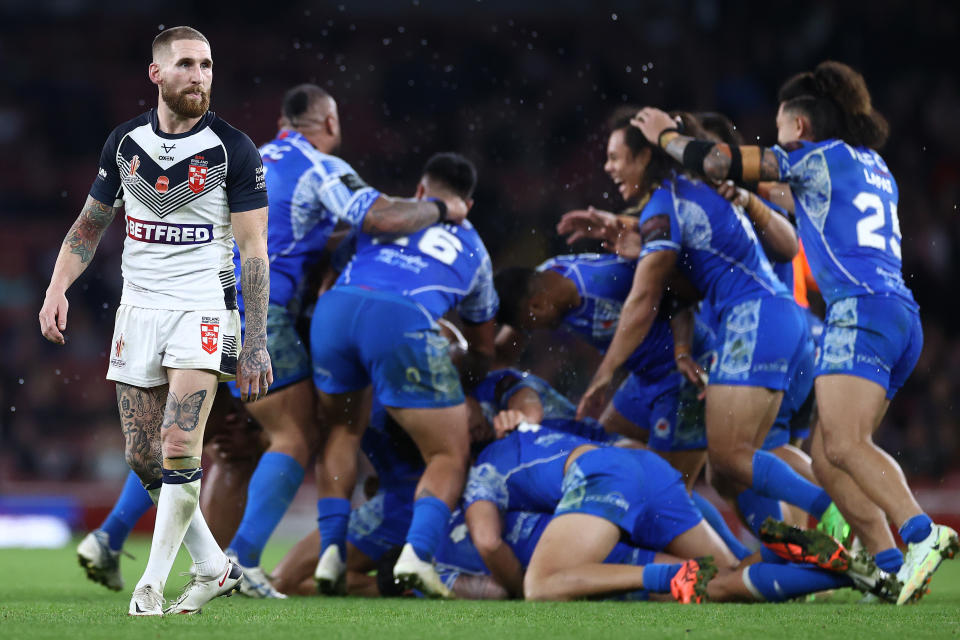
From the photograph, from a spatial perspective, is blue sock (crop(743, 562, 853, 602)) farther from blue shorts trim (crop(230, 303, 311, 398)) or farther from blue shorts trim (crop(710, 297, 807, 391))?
blue shorts trim (crop(230, 303, 311, 398))

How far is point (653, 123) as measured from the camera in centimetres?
584

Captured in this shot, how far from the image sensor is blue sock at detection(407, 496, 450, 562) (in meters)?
5.12

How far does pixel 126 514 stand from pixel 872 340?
350 centimetres

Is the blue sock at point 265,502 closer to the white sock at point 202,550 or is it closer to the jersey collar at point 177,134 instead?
the white sock at point 202,550

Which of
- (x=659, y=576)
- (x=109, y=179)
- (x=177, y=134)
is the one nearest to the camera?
(x=177, y=134)

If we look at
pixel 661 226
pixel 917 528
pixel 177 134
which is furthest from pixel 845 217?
pixel 177 134

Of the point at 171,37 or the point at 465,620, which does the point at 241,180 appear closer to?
the point at 171,37

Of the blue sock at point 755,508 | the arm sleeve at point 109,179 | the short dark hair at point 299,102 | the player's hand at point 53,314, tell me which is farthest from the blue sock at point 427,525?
the short dark hair at point 299,102

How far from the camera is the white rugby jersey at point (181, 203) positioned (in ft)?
13.0

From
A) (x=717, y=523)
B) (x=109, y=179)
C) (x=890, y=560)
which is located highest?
(x=109, y=179)

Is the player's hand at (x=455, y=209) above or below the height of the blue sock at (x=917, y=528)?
above

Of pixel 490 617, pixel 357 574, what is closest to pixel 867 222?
pixel 490 617

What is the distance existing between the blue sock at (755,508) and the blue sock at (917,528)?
1.18m

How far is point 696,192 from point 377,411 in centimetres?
197
